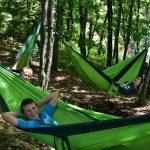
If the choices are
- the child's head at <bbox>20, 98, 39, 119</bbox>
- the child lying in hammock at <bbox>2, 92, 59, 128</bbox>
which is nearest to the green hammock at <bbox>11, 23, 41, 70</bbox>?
the child lying in hammock at <bbox>2, 92, 59, 128</bbox>

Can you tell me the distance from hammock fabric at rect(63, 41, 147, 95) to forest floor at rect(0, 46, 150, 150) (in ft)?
3.38

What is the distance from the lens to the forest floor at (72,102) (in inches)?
181

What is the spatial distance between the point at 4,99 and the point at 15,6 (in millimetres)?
9271

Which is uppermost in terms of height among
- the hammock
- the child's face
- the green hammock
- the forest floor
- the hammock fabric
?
the green hammock

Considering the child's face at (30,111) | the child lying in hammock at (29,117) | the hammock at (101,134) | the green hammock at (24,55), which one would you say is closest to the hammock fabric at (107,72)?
the green hammock at (24,55)

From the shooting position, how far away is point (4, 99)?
4094 millimetres

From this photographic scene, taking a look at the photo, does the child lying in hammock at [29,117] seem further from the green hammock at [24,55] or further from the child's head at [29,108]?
the green hammock at [24,55]

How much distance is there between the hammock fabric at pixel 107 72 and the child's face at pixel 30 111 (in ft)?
8.52

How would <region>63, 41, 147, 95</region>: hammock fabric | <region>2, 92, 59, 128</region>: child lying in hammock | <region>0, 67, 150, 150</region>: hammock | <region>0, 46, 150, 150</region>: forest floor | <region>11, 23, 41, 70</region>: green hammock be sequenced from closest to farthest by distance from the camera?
<region>0, 67, 150, 150</region>: hammock → <region>2, 92, 59, 128</region>: child lying in hammock → <region>0, 46, 150, 150</region>: forest floor → <region>11, 23, 41, 70</region>: green hammock → <region>63, 41, 147, 95</region>: hammock fabric

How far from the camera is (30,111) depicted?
3.59 meters

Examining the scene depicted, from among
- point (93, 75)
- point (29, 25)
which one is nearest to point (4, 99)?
point (93, 75)

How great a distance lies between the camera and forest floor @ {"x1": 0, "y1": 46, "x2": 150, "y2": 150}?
4586mm

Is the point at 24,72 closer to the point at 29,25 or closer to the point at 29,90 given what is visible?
the point at 29,90

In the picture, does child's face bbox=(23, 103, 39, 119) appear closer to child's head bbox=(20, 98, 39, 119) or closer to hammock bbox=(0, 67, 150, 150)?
child's head bbox=(20, 98, 39, 119)
